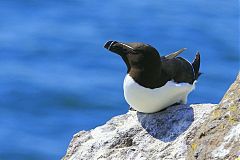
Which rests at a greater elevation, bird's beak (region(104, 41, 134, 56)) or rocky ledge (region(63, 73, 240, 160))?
bird's beak (region(104, 41, 134, 56))

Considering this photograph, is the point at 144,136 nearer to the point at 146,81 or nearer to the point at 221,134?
the point at 146,81

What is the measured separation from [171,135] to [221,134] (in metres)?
0.40

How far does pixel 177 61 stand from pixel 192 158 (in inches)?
33.7

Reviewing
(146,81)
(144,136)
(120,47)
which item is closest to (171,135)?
(144,136)

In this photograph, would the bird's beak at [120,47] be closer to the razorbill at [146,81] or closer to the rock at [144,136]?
the razorbill at [146,81]

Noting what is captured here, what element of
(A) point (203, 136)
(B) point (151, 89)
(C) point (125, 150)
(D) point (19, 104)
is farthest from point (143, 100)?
(D) point (19, 104)

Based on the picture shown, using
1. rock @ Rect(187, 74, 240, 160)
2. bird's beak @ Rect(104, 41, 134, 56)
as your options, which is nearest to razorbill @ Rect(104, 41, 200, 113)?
bird's beak @ Rect(104, 41, 134, 56)

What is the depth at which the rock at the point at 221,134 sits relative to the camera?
9.64ft

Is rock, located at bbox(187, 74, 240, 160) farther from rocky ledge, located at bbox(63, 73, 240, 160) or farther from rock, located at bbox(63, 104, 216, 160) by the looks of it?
rock, located at bbox(63, 104, 216, 160)

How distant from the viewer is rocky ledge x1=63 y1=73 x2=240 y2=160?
9.86ft

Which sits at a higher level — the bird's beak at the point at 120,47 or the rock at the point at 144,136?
the bird's beak at the point at 120,47

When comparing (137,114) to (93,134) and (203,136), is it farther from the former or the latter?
(203,136)

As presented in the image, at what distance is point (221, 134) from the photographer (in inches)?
119

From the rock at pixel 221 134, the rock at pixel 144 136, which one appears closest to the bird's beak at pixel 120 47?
the rock at pixel 144 136
